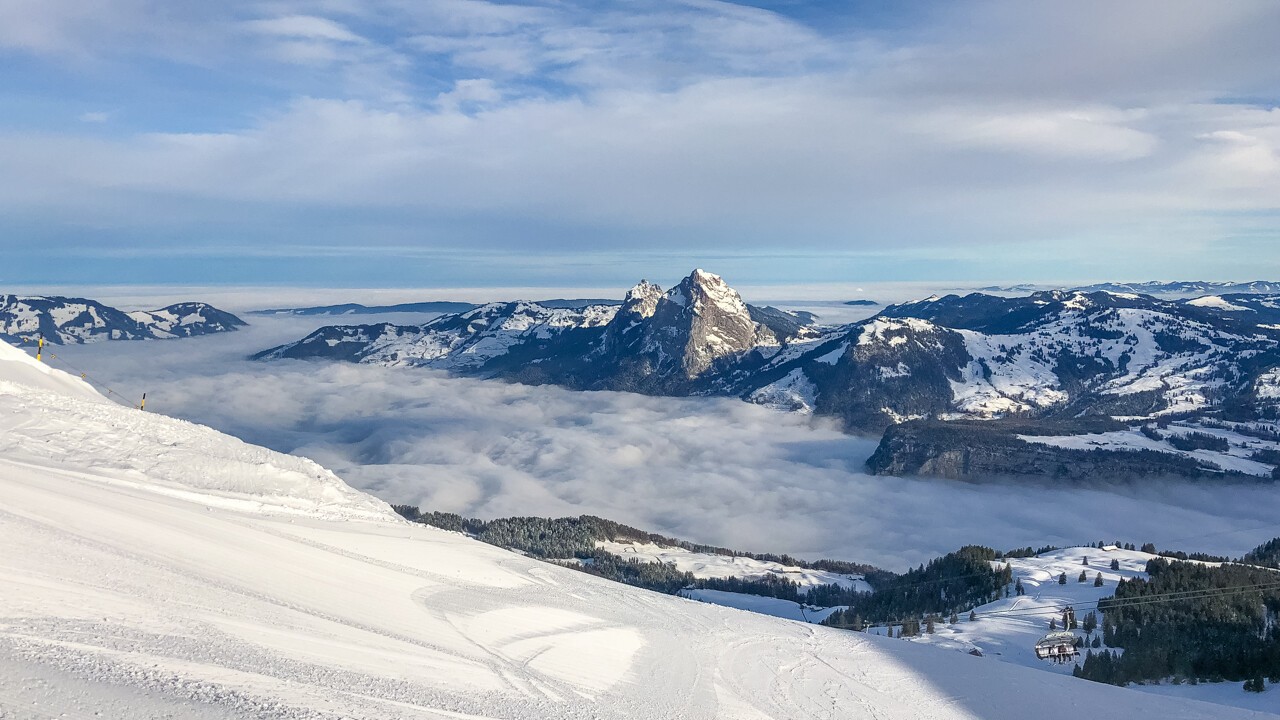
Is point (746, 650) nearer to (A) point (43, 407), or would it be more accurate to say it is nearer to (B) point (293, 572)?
(B) point (293, 572)

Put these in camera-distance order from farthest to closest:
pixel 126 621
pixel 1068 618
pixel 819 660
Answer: pixel 1068 618 → pixel 819 660 → pixel 126 621

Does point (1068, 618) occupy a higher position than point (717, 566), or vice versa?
point (1068, 618)

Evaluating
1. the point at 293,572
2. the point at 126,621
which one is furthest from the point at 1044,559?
the point at 126,621

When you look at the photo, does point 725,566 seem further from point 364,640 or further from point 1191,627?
point 364,640

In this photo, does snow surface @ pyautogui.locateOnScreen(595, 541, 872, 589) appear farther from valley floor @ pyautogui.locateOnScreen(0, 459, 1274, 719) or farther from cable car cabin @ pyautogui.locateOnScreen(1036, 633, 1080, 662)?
valley floor @ pyautogui.locateOnScreen(0, 459, 1274, 719)

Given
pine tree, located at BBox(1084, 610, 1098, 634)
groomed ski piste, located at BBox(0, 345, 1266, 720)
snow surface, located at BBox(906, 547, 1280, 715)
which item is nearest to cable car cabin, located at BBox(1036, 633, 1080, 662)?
snow surface, located at BBox(906, 547, 1280, 715)

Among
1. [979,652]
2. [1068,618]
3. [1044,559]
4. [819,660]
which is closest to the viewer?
[819,660]

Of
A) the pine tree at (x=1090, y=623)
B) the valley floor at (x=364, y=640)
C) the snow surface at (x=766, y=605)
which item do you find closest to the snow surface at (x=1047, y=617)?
the pine tree at (x=1090, y=623)
